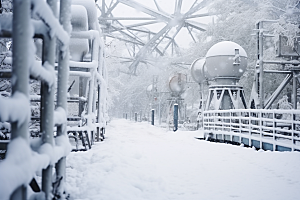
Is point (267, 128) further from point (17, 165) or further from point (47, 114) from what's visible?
point (17, 165)

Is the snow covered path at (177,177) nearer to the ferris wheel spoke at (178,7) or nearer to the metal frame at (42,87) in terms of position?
the metal frame at (42,87)

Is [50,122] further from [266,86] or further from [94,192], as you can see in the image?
[266,86]

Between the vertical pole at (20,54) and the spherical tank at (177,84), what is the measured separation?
25.1 meters

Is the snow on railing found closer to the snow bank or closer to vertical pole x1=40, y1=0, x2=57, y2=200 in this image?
vertical pole x1=40, y1=0, x2=57, y2=200

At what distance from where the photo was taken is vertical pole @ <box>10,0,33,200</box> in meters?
1.39

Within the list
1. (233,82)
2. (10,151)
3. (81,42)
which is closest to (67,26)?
(10,151)

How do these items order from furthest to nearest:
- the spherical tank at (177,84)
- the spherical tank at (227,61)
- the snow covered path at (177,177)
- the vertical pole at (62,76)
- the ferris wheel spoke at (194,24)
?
1. the spherical tank at (177,84)
2. the ferris wheel spoke at (194,24)
3. the spherical tank at (227,61)
4. the snow covered path at (177,177)
5. the vertical pole at (62,76)

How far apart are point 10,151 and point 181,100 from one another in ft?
90.1

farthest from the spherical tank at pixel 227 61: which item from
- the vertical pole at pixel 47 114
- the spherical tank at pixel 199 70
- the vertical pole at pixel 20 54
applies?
the vertical pole at pixel 20 54

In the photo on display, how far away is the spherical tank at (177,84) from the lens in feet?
87.3

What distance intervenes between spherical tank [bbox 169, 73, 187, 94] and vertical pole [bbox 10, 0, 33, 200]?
987 inches

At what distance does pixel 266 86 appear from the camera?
17.0 meters

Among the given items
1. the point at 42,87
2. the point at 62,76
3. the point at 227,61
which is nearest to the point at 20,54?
the point at 42,87

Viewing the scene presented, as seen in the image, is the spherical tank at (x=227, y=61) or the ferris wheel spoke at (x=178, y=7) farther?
the ferris wheel spoke at (x=178, y=7)
